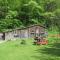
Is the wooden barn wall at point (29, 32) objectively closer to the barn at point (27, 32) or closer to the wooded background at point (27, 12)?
the barn at point (27, 32)

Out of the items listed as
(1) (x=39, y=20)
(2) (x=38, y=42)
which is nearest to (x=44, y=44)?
(2) (x=38, y=42)

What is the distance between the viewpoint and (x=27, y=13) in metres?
77.2

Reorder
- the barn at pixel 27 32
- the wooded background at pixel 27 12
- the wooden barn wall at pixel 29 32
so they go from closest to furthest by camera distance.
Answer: the barn at pixel 27 32 → the wooden barn wall at pixel 29 32 → the wooded background at pixel 27 12

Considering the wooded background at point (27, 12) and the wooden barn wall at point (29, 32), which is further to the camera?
the wooded background at point (27, 12)

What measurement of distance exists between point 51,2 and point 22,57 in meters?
48.3

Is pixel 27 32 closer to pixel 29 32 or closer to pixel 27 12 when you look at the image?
pixel 29 32

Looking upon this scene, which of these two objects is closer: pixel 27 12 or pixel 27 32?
pixel 27 32

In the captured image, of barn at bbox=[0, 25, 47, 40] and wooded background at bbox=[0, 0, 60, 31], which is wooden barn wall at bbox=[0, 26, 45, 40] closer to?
barn at bbox=[0, 25, 47, 40]

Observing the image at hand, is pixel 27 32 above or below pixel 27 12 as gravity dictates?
below

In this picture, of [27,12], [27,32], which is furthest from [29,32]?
[27,12]

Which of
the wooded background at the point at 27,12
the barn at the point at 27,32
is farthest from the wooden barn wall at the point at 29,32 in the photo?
the wooded background at the point at 27,12

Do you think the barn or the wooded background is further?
the wooded background

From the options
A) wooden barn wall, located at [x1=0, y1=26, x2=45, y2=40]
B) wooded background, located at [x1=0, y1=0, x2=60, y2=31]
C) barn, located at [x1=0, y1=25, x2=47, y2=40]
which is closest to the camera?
barn, located at [x1=0, y1=25, x2=47, y2=40]

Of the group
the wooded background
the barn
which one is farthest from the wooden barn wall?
the wooded background
